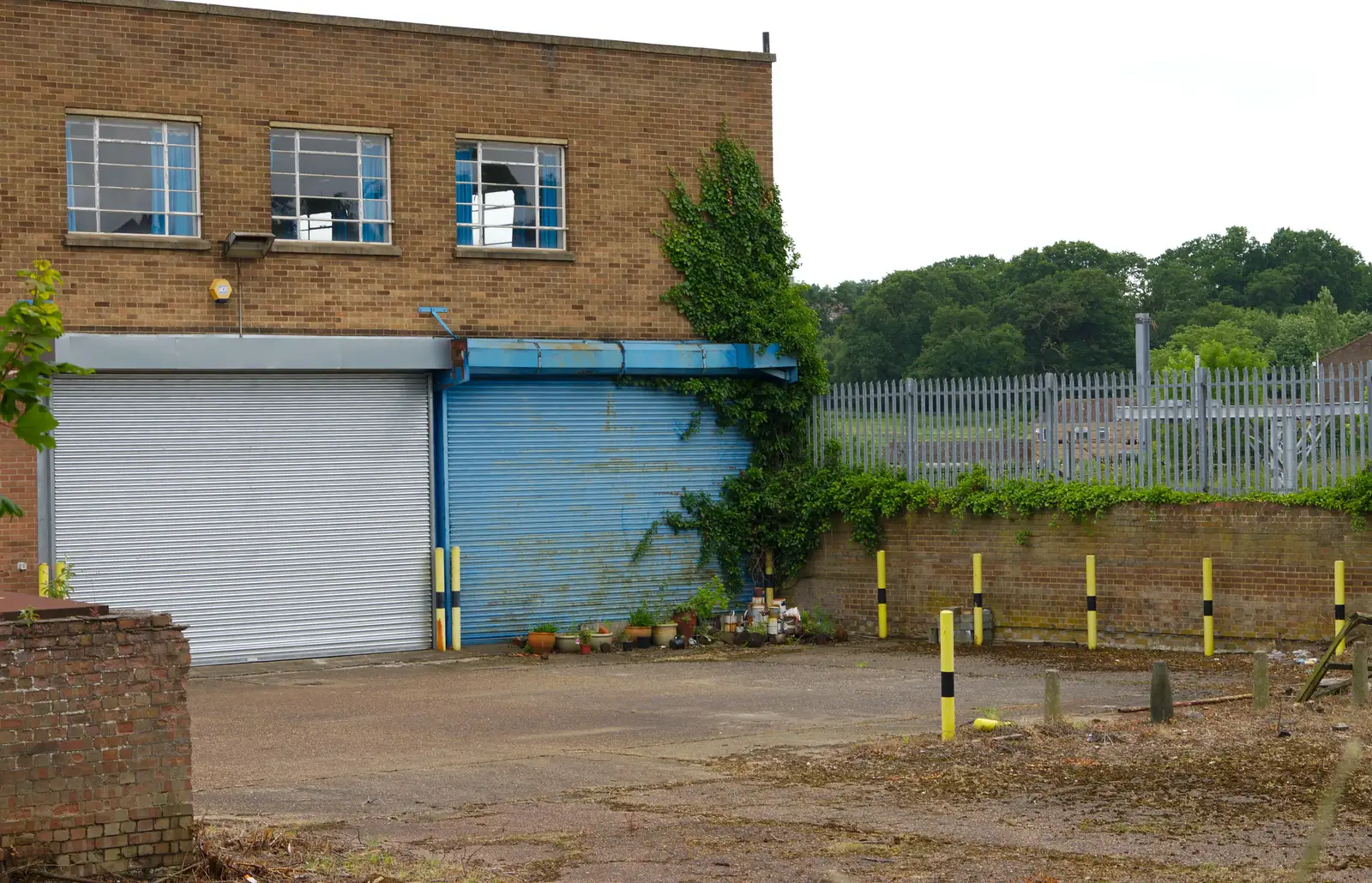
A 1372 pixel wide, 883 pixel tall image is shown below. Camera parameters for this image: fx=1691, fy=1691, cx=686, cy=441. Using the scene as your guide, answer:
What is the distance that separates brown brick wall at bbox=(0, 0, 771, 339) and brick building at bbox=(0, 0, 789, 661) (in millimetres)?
33

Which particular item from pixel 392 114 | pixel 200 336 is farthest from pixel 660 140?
pixel 200 336

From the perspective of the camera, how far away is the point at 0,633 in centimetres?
810

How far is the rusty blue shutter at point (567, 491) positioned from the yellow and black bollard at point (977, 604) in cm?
393

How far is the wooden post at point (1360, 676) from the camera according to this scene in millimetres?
13328

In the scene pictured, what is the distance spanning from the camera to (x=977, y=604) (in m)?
21.4

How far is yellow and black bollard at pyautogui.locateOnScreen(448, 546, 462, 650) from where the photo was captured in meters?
21.4

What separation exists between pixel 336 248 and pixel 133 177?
99.3 inches

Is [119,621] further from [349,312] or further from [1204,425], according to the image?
[1204,425]

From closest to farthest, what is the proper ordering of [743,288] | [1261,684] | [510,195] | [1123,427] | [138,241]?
[1261,684]
[138,241]
[1123,427]
[510,195]
[743,288]

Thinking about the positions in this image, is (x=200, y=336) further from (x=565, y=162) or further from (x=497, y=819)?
(x=497, y=819)

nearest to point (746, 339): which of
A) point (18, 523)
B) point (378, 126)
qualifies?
point (378, 126)

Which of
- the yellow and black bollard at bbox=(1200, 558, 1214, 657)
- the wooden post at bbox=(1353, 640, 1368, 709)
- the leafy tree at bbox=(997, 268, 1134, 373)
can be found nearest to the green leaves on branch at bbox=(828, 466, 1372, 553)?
the yellow and black bollard at bbox=(1200, 558, 1214, 657)

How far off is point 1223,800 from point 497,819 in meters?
4.42

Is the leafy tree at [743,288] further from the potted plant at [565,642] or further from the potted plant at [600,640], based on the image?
the potted plant at [565,642]
